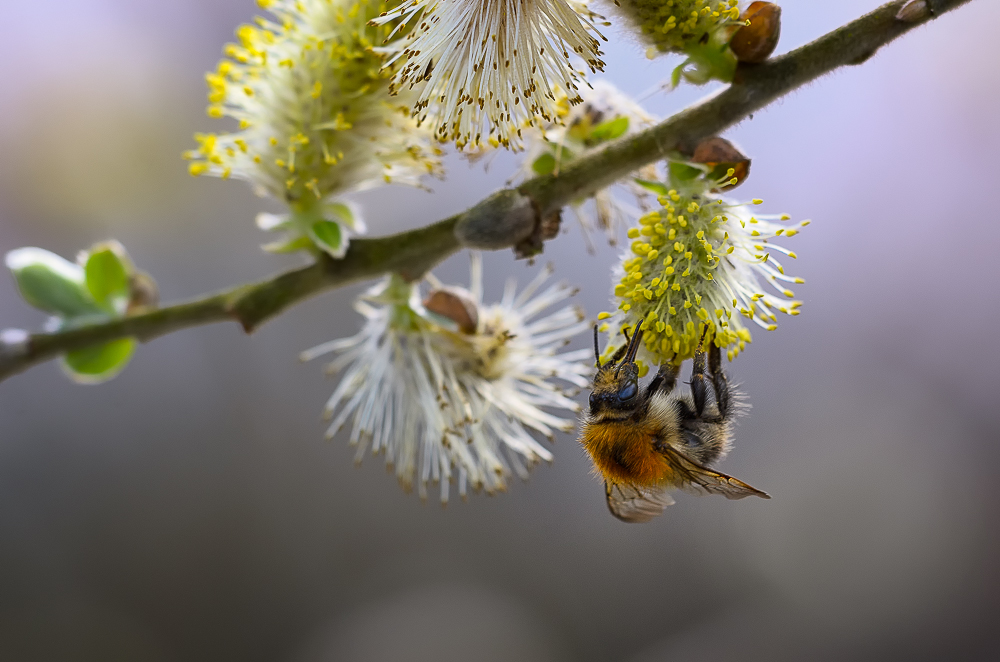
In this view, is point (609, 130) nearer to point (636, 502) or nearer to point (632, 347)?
point (632, 347)

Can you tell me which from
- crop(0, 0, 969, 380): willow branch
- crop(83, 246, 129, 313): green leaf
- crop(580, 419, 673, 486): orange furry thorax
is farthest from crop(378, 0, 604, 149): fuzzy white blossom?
crop(83, 246, 129, 313): green leaf

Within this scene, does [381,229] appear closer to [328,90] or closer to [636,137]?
[328,90]

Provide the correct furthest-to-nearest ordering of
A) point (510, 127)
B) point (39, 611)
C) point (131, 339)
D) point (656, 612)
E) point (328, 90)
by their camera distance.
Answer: point (656, 612), point (39, 611), point (131, 339), point (328, 90), point (510, 127)

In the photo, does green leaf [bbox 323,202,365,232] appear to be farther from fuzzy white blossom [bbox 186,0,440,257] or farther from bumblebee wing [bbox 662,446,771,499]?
bumblebee wing [bbox 662,446,771,499]

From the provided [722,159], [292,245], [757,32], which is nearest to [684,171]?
[722,159]

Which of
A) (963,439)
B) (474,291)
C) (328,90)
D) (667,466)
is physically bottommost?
(963,439)

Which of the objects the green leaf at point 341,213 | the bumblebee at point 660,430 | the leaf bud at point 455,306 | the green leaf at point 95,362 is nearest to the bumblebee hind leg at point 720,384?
the bumblebee at point 660,430

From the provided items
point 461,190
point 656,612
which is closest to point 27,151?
point 461,190

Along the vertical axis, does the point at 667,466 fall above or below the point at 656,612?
above
